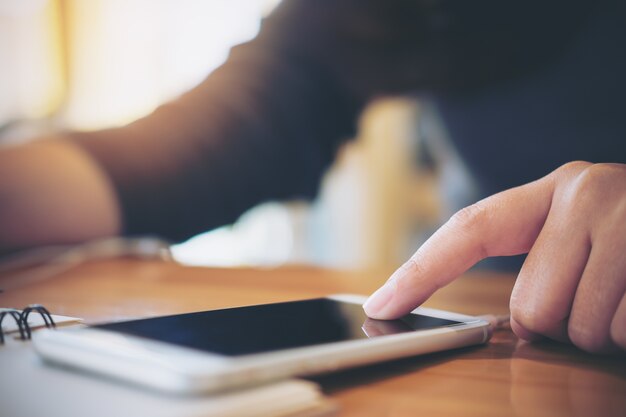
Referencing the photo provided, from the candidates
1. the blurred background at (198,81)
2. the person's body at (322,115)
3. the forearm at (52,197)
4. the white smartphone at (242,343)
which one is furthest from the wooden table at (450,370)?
the blurred background at (198,81)

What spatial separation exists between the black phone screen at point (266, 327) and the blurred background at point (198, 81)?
33.6 inches

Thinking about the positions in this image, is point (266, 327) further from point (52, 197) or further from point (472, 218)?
point (52, 197)

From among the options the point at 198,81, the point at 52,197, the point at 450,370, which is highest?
the point at 198,81

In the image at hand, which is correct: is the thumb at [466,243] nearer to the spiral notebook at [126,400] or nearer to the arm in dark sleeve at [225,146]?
the spiral notebook at [126,400]

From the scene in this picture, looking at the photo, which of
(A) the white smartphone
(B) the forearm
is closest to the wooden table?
(A) the white smartphone

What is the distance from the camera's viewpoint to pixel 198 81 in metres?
1.25

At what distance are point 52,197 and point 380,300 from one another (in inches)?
30.4

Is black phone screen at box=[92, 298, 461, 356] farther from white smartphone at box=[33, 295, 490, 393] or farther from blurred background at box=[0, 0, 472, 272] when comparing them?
blurred background at box=[0, 0, 472, 272]

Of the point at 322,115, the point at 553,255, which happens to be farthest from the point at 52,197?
the point at 553,255

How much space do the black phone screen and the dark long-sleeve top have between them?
76cm

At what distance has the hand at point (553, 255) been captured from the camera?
0.33 m

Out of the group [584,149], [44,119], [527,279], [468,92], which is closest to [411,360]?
[527,279]

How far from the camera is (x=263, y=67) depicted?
1.28 m

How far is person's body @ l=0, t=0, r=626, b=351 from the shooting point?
1023 millimetres
